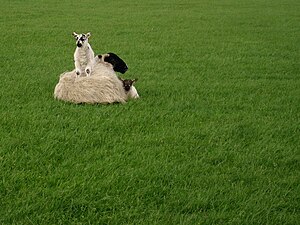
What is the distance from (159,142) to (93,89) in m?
2.01

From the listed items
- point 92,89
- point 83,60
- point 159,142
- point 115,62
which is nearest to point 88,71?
point 83,60

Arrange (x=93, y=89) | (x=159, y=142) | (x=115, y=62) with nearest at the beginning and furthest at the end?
(x=159, y=142) → (x=93, y=89) → (x=115, y=62)

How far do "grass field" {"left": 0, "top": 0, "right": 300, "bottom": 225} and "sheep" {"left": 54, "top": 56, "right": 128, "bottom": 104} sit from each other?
0.77 feet

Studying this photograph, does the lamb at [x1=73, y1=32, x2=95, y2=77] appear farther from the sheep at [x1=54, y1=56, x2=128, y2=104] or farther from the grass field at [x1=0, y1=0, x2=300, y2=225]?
the grass field at [x1=0, y1=0, x2=300, y2=225]

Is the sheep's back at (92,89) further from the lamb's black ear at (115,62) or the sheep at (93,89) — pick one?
the lamb's black ear at (115,62)

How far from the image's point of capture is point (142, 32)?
54.4ft

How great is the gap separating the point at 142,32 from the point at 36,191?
40.9 ft

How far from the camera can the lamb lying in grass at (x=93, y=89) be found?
7664 mm

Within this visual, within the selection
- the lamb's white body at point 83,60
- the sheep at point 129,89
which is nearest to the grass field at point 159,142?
the sheep at point 129,89

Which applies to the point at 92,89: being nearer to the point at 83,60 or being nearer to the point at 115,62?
the point at 83,60

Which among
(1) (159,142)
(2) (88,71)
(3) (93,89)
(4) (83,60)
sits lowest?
(1) (159,142)

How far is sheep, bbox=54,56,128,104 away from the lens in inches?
302

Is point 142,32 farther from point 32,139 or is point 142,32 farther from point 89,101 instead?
point 32,139

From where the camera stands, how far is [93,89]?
25.2 ft
